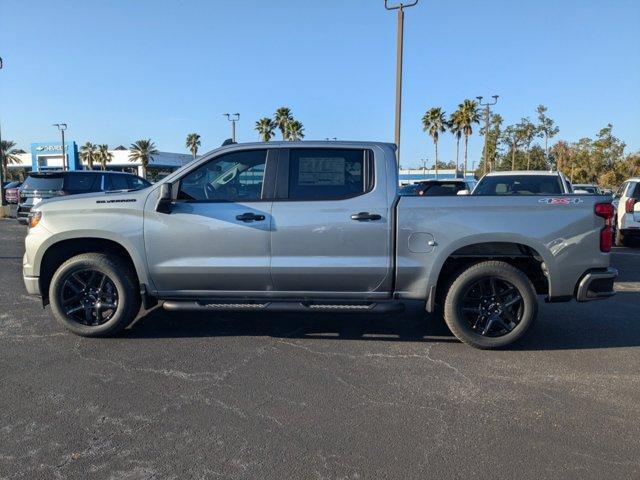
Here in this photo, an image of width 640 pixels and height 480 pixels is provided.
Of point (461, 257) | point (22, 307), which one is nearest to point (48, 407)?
point (22, 307)

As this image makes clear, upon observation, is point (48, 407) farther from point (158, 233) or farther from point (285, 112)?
point (285, 112)

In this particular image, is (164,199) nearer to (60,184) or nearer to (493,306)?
(493,306)

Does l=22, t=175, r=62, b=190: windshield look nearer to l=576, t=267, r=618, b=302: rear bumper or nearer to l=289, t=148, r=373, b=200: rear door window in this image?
l=289, t=148, r=373, b=200: rear door window

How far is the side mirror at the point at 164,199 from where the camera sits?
468cm

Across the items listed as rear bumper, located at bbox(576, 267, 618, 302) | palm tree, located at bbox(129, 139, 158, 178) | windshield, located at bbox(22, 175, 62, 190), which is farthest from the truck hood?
palm tree, located at bbox(129, 139, 158, 178)

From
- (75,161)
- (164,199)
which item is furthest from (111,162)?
(164,199)

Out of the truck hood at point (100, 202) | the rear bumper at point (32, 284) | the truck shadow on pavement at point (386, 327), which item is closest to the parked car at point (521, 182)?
the truck shadow on pavement at point (386, 327)

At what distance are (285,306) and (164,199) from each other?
1556mm

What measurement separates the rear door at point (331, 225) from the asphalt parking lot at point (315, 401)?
26.5 inches

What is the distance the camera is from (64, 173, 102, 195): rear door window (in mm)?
13219

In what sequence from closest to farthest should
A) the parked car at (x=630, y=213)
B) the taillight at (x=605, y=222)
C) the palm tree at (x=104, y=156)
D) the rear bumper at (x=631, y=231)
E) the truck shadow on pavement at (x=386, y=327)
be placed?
the taillight at (x=605, y=222) → the truck shadow on pavement at (x=386, y=327) → the parked car at (x=630, y=213) → the rear bumper at (x=631, y=231) → the palm tree at (x=104, y=156)

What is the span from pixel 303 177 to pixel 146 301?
6.66ft

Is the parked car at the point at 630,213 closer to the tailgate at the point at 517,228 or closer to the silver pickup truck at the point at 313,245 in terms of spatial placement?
the silver pickup truck at the point at 313,245

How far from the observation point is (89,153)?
70.9 metres
